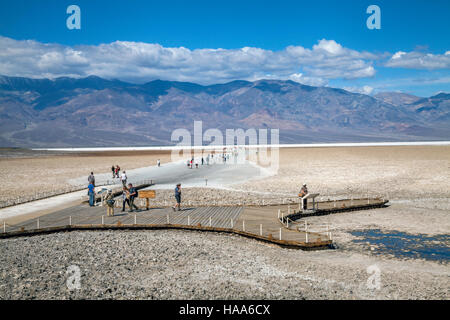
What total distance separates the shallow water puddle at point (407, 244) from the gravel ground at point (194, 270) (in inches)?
41.2

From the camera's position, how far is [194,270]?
16125 millimetres

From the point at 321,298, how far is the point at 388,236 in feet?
31.5

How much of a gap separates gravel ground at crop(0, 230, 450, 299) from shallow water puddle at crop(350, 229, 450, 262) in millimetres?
1047

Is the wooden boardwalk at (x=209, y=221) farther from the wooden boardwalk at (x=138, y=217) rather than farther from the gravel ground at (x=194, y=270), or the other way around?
the gravel ground at (x=194, y=270)

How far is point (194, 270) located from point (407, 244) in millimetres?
10884

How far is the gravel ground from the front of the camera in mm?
13977

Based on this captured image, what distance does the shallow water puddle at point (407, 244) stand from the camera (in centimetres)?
1823

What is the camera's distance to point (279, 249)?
62.3 feet

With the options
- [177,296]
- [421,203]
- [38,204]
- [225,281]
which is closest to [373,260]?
[225,281]

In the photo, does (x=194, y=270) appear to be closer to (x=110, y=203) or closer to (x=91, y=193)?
(x=110, y=203)

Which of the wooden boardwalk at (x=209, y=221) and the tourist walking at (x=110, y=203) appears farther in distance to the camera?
the tourist walking at (x=110, y=203)

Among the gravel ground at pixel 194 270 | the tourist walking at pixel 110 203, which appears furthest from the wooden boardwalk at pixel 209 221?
the gravel ground at pixel 194 270

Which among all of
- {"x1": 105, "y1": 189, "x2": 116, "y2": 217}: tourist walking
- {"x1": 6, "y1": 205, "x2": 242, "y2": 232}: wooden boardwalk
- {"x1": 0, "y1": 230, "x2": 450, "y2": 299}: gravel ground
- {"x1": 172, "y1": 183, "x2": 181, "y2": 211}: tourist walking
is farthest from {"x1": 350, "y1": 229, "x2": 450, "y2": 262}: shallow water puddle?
{"x1": 105, "y1": 189, "x2": 116, "y2": 217}: tourist walking

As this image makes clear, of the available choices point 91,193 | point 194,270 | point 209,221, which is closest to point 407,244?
point 209,221
